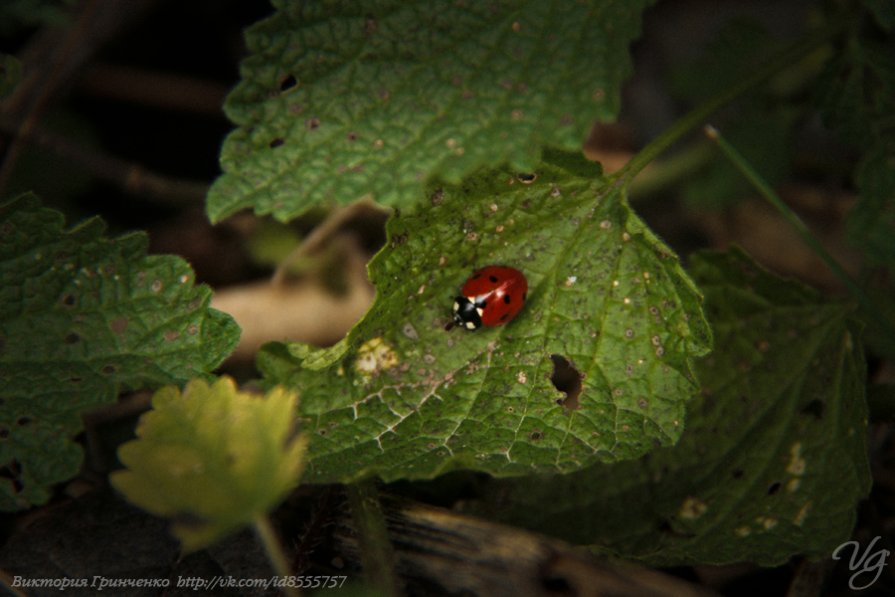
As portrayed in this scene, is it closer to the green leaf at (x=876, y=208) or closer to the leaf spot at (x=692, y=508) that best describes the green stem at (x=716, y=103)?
the green leaf at (x=876, y=208)

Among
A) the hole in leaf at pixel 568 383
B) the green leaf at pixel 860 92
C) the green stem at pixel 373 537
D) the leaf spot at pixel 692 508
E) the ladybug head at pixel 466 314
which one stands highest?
the green leaf at pixel 860 92

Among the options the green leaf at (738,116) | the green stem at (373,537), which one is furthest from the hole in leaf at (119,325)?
the green leaf at (738,116)

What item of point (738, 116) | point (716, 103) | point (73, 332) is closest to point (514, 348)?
point (716, 103)

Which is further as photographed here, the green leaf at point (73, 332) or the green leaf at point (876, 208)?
the green leaf at point (876, 208)

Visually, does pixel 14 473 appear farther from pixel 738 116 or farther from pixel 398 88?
pixel 738 116

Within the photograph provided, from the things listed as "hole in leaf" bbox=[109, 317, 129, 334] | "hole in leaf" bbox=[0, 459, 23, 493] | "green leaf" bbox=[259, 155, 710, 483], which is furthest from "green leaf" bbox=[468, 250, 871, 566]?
"hole in leaf" bbox=[0, 459, 23, 493]

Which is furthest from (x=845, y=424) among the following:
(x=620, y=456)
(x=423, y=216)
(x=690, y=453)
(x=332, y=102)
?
(x=332, y=102)

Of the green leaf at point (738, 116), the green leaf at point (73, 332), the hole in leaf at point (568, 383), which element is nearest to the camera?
the green leaf at point (73, 332)

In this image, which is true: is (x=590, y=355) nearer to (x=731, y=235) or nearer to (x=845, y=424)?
(x=845, y=424)
